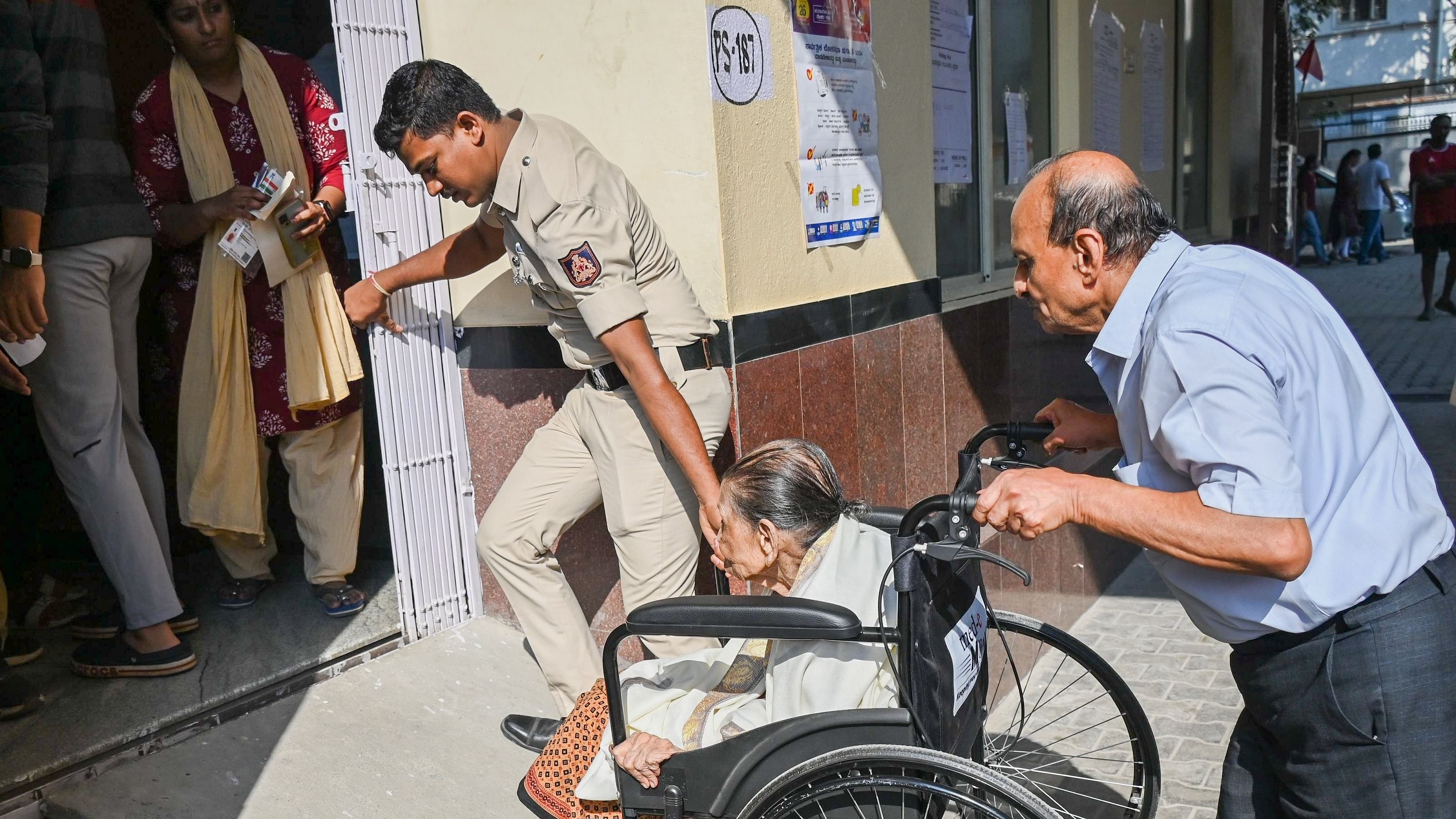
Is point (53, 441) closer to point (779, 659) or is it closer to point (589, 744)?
point (589, 744)

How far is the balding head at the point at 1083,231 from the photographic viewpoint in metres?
1.93

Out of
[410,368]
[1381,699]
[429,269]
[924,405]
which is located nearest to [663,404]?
[429,269]

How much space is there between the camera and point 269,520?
15.8 feet

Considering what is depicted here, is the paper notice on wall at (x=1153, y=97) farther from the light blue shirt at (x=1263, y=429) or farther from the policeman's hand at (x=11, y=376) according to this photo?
the policeman's hand at (x=11, y=376)

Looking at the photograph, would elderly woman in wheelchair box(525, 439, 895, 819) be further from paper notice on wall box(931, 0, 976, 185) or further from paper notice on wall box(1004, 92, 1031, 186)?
paper notice on wall box(1004, 92, 1031, 186)

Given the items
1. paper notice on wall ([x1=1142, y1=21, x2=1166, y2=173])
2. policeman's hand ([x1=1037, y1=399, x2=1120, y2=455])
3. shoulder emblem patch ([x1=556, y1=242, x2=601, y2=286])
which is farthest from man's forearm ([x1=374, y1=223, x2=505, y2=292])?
paper notice on wall ([x1=1142, y1=21, x2=1166, y2=173])

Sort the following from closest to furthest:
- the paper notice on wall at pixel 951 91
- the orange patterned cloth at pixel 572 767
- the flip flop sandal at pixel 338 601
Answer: the orange patterned cloth at pixel 572 767, the flip flop sandal at pixel 338 601, the paper notice on wall at pixel 951 91

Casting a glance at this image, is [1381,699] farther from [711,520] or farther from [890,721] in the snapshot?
[711,520]

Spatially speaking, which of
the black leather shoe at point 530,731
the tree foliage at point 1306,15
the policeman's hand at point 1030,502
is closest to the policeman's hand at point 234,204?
the black leather shoe at point 530,731

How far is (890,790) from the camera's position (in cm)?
196

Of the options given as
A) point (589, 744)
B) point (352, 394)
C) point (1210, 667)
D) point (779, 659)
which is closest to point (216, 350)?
point (352, 394)

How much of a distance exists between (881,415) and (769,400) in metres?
0.79

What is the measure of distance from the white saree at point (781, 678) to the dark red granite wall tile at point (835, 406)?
114 cm

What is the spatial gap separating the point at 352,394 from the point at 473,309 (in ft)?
1.96
